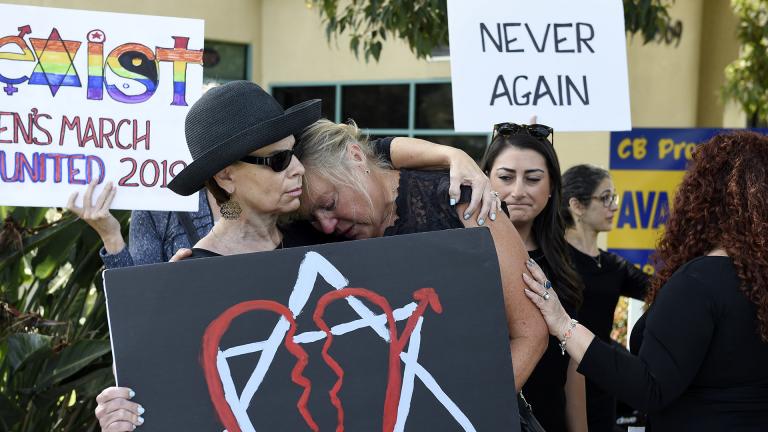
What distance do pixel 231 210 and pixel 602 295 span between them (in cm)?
230

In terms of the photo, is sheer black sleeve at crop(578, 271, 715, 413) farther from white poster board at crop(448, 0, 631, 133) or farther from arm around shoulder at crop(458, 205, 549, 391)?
white poster board at crop(448, 0, 631, 133)

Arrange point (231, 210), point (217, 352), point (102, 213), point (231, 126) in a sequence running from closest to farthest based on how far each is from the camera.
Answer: point (217, 352) → point (231, 126) → point (231, 210) → point (102, 213)

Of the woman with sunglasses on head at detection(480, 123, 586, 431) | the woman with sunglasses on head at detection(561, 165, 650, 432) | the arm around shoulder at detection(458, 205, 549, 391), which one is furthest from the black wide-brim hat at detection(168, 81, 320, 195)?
the woman with sunglasses on head at detection(561, 165, 650, 432)

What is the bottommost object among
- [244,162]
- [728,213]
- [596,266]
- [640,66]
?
[596,266]

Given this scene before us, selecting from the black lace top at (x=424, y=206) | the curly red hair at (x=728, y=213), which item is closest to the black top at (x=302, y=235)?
the black lace top at (x=424, y=206)

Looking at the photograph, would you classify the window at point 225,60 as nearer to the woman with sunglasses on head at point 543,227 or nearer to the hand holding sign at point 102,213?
the woman with sunglasses on head at point 543,227

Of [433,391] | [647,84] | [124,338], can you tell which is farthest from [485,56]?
[647,84]

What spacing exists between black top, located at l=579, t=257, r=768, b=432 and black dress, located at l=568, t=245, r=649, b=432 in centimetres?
118

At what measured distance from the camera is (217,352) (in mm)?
1941

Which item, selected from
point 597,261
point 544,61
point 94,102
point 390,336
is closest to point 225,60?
point 597,261

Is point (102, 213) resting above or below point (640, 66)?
below

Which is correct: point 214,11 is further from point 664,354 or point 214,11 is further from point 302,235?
point 664,354

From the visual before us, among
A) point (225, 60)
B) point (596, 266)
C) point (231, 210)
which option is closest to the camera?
point (231, 210)

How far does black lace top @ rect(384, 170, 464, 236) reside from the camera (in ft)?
7.54
